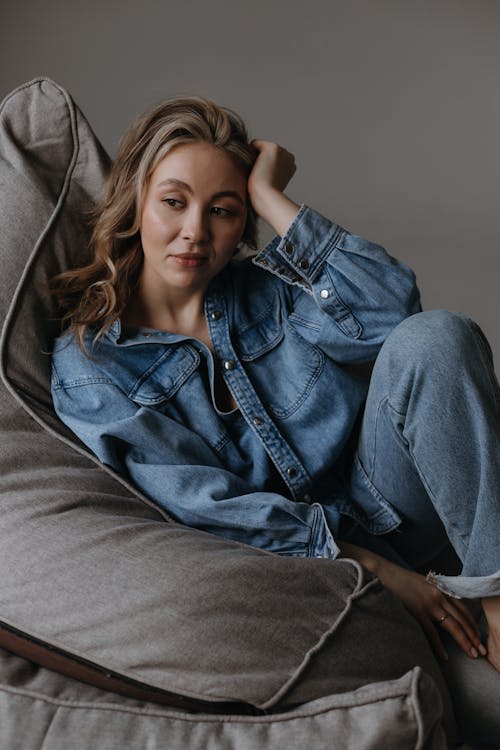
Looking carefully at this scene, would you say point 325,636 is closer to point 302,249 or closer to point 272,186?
point 302,249

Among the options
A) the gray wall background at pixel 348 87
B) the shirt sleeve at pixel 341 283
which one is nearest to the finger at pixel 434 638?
the shirt sleeve at pixel 341 283

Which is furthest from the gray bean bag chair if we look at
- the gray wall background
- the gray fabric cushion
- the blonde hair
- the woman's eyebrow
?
the gray wall background

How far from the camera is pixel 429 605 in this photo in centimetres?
141

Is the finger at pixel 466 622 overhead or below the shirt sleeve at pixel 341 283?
below

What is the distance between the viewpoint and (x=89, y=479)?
1425mm

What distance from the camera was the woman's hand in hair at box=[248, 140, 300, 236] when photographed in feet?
5.32

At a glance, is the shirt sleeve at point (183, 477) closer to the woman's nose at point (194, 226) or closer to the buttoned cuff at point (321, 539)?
the buttoned cuff at point (321, 539)

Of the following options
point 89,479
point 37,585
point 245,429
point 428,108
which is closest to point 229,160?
point 245,429

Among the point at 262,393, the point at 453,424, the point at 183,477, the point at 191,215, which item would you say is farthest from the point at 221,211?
the point at 453,424

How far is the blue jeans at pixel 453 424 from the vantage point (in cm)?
129

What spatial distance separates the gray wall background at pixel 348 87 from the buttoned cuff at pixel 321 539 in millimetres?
1305

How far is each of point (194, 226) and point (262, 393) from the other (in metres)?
0.30

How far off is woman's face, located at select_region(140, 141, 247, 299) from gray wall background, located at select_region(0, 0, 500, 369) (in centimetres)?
88

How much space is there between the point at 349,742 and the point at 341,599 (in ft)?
0.78
